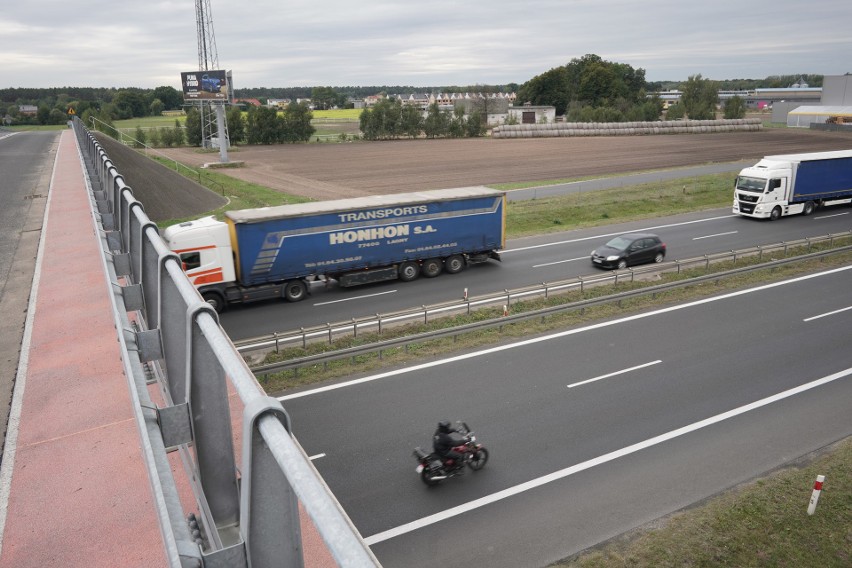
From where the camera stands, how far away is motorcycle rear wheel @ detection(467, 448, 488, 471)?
12.2 m

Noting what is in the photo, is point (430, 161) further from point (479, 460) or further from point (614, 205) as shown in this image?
point (479, 460)

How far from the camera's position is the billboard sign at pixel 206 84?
71.1m

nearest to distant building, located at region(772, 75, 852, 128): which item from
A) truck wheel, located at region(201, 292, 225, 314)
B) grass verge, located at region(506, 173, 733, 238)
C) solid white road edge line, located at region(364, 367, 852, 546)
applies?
grass verge, located at region(506, 173, 733, 238)

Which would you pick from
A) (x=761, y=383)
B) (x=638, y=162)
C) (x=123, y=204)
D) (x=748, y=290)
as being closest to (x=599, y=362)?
(x=761, y=383)

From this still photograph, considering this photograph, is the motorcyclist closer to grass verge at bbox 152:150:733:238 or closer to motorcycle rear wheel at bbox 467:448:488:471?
motorcycle rear wheel at bbox 467:448:488:471

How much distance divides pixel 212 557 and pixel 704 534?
10277mm

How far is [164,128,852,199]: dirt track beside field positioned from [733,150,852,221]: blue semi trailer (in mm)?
22140

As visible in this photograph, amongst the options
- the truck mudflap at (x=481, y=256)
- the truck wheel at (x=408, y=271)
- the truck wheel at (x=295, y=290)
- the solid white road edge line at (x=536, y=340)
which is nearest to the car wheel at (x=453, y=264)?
the truck mudflap at (x=481, y=256)

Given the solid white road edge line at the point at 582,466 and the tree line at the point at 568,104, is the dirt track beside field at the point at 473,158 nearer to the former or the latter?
the tree line at the point at 568,104

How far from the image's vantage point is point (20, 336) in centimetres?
730

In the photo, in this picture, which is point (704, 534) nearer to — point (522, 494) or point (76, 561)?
point (522, 494)

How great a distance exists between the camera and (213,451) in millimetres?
2625

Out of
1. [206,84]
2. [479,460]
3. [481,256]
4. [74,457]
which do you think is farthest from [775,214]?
[206,84]

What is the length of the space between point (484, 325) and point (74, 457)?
15.9 meters
